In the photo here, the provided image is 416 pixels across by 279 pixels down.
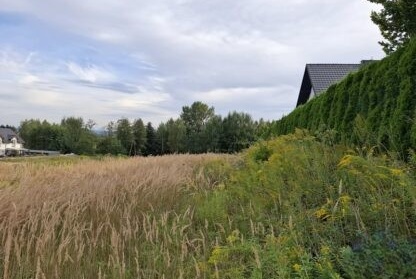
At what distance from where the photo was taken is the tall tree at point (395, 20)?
1241 centimetres

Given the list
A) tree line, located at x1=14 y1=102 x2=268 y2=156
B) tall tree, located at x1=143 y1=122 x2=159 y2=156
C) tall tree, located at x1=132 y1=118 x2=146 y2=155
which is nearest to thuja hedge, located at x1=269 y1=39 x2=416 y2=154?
tree line, located at x1=14 y1=102 x2=268 y2=156

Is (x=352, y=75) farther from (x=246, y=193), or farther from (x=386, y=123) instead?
(x=246, y=193)

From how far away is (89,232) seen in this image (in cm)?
378

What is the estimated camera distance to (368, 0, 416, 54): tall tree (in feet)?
40.7

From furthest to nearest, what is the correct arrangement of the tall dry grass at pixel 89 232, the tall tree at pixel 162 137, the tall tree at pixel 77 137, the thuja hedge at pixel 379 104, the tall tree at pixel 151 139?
the tall tree at pixel 77 137
the tall tree at pixel 162 137
the tall tree at pixel 151 139
the thuja hedge at pixel 379 104
the tall dry grass at pixel 89 232

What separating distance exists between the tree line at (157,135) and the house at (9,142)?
4.63 m

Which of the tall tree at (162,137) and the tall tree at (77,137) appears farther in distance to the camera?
the tall tree at (77,137)

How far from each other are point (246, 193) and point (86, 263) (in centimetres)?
201

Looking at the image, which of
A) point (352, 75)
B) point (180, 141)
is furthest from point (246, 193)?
point (180, 141)

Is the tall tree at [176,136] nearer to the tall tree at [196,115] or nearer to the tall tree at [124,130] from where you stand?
the tall tree at [124,130]

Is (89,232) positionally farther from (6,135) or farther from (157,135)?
(6,135)

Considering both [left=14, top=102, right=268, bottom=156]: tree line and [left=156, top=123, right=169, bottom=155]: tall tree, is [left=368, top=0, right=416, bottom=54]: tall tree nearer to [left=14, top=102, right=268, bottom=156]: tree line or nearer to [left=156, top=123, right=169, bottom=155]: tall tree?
[left=14, top=102, right=268, bottom=156]: tree line

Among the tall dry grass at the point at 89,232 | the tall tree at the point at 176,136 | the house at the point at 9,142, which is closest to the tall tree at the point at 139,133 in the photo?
the tall tree at the point at 176,136

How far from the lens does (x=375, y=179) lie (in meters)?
3.38
